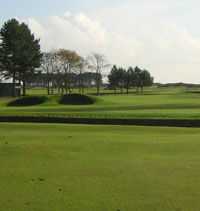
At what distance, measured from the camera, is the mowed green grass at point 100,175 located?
5.92m

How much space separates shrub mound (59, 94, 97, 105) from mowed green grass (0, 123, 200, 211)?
27.3 meters

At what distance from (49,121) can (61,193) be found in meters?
14.6

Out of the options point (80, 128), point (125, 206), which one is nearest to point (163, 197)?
point (125, 206)

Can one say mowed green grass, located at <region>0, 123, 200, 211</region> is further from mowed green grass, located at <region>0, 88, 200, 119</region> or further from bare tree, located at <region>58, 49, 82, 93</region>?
bare tree, located at <region>58, 49, 82, 93</region>

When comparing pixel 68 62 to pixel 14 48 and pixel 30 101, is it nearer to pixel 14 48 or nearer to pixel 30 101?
pixel 14 48

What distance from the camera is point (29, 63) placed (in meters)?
65.4

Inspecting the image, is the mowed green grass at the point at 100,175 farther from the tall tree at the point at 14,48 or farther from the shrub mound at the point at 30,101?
the tall tree at the point at 14,48

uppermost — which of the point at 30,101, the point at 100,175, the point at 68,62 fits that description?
the point at 68,62

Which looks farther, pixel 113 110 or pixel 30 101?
pixel 30 101

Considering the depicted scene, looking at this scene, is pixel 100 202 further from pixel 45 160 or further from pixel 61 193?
pixel 45 160

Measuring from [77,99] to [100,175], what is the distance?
33.1 meters

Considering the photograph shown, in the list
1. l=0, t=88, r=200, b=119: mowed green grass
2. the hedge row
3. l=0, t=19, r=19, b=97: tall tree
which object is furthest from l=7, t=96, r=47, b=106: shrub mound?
l=0, t=19, r=19, b=97: tall tree

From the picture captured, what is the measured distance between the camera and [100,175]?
7.66 meters

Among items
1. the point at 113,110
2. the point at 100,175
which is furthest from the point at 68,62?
the point at 100,175
